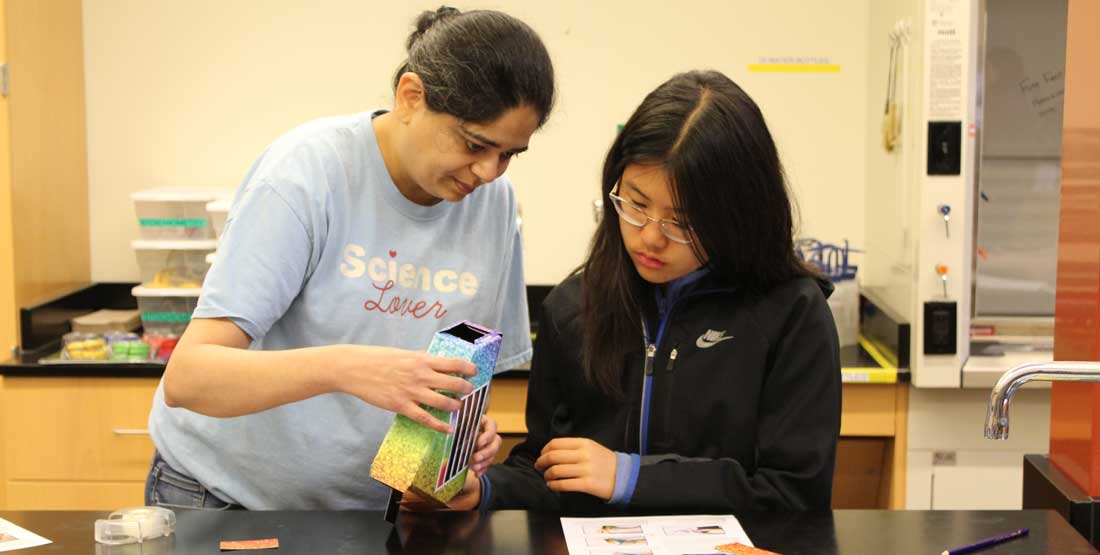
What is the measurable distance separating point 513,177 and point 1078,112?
1.72 metres

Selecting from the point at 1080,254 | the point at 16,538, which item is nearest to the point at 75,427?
the point at 16,538

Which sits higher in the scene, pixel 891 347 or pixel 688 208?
pixel 688 208

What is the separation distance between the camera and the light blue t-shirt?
146 cm

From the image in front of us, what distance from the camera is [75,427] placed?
275 cm

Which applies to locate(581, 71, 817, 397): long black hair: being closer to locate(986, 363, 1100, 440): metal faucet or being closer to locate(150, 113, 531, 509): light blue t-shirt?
locate(150, 113, 531, 509): light blue t-shirt

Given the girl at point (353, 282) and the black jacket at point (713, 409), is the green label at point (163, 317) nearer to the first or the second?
the girl at point (353, 282)

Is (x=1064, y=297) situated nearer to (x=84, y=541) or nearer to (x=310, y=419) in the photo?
(x=310, y=419)

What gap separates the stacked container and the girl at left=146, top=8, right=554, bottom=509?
1.26 meters

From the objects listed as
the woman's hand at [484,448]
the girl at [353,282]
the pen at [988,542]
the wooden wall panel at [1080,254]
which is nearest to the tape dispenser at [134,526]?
the girl at [353,282]

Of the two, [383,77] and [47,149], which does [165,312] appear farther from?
[383,77]

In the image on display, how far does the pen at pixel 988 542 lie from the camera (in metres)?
1.34

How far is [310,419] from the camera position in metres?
1.55

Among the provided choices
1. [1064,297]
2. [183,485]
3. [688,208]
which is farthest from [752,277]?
[183,485]

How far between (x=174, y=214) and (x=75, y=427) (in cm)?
59
